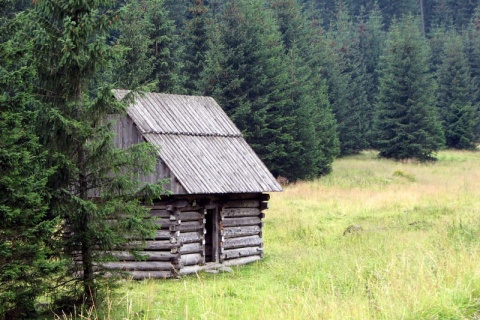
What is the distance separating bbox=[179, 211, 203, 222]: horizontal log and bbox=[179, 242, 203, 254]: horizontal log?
72 cm

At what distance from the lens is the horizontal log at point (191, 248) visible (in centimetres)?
1906

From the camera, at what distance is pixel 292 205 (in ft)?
101

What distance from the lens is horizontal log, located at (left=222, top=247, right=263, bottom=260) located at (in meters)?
20.8

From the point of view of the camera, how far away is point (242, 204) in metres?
21.4

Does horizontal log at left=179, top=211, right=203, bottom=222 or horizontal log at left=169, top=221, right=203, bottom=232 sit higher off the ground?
horizontal log at left=179, top=211, right=203, bottom=222

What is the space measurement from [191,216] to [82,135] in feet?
23.7

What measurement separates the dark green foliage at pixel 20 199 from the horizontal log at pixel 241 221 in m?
9.19

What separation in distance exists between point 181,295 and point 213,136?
764cm

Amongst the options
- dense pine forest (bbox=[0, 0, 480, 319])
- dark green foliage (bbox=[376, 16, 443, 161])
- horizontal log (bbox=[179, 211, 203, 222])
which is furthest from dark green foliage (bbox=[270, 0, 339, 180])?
horizontal log (bbox=[179, 211, 203, 222])

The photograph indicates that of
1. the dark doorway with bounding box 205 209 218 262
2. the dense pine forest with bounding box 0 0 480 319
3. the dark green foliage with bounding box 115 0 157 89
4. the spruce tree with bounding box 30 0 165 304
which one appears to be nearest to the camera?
the dense pine forest with bounding box 0 0 480 319

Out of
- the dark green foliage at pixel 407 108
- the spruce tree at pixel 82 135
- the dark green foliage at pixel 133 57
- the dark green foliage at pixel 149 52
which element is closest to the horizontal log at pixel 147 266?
the spruce tree at pixel 82 135

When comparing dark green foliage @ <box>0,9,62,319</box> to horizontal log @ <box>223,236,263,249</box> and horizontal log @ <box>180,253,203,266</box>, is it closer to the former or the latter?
horizontal log @ <box>180,253,203,266</box>

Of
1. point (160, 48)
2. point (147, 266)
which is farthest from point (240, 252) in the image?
A: point (160, 48)

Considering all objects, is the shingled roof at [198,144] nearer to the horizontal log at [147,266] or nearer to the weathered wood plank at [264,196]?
the weathered wood plank at [264,196]
